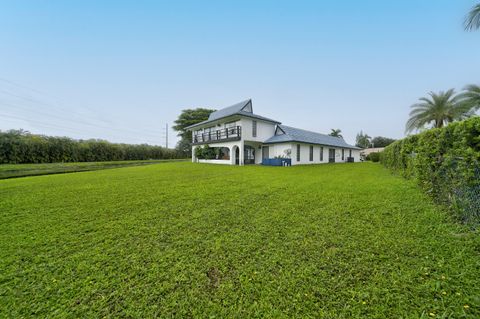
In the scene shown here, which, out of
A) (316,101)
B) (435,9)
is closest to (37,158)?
(316,101)

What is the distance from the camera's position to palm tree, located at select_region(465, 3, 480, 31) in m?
7.22

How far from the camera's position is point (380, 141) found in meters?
57.5

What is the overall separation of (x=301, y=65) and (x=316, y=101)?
882cm

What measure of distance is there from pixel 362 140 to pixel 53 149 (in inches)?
2748

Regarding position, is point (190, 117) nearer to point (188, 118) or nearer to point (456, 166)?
point (188, 118)

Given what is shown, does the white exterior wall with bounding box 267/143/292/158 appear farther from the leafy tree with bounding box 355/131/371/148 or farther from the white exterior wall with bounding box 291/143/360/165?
the leafy tree with bounding box 355/131/371/148

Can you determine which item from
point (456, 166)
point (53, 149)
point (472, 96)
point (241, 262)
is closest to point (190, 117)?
point (53, 149)

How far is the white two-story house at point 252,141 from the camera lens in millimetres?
17141

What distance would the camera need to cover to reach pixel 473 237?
253cm

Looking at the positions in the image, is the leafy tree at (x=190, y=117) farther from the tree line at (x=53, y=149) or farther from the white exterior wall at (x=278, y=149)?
the white exterior wall at (x=278, y=149)

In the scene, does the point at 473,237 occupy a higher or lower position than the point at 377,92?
lower

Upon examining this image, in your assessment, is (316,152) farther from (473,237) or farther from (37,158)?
(37,158)

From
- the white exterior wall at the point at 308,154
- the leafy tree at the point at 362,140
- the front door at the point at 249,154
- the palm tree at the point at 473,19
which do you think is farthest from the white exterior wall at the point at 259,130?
the leafy tree at the point at 362,140

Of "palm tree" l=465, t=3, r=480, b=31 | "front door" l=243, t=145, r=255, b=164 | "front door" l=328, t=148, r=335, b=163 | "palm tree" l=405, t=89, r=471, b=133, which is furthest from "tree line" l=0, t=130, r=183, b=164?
"palm tree" l=405, t=89, r=471, b=133
